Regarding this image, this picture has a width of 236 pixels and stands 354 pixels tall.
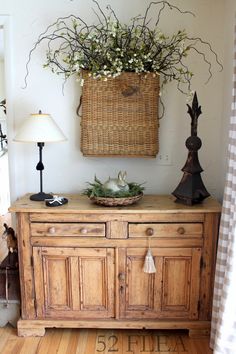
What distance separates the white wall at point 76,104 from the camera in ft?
7.61

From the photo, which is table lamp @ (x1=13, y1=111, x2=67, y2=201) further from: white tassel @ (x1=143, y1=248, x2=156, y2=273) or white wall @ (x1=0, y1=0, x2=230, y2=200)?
white tassel @ (x1=143, y1=248, x2=156, y2=273)

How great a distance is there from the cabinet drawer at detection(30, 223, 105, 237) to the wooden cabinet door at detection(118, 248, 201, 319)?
0.21 m

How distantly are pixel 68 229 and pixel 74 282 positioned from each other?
0.35m

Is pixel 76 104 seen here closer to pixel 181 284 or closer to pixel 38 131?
pixel 38 131

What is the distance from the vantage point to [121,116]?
92.6 inches

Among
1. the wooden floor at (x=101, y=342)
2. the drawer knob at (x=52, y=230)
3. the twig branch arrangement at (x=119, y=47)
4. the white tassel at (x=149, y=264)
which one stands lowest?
the wooden floor at (x=101, y=342)

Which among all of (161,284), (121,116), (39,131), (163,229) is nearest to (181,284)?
(161,284)

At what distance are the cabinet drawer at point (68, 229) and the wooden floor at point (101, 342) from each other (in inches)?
27.6

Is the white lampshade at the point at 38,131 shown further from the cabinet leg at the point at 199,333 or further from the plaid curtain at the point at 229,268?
the cabinet leg at the point at 199,333

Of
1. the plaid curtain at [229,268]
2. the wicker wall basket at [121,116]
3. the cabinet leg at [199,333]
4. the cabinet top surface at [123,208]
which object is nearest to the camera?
the plaid curtain at [229,268]

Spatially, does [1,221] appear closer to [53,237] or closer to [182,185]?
[53,237]

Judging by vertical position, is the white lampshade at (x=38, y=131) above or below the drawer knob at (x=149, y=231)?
above

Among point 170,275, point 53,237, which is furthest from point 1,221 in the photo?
point 170,275

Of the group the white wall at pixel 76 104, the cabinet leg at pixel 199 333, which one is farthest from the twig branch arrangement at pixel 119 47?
the cabinet leg at pixel 199 333
